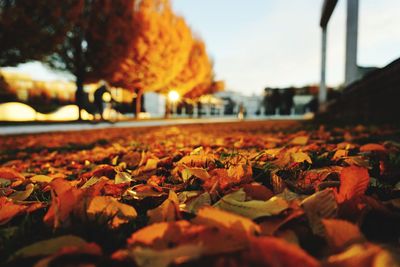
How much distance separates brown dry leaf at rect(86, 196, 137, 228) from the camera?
104cm

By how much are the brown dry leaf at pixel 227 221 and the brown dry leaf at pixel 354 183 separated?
0.41 m

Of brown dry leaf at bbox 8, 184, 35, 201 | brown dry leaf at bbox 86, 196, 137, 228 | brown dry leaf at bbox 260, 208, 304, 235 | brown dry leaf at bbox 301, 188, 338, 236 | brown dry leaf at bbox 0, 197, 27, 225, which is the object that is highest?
brown dry leaf at bbox 301, 188, 338, 236

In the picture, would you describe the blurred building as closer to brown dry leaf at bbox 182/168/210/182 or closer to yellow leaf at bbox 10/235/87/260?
brown dry leaf at bbox 182/168/210/182

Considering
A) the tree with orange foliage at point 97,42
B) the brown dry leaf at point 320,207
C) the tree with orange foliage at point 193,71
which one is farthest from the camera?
the tree with orange foliage at point 193,71

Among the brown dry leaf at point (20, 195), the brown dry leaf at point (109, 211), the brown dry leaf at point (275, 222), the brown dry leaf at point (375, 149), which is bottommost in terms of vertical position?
the brown dry leaf at point (20, 195)

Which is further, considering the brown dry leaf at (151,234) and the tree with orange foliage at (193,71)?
the tree with orange foliage at (193,71)

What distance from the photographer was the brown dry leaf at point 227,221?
2.51 feet

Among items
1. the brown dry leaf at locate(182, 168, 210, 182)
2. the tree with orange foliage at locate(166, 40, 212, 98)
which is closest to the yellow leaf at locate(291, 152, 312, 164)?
the brown dry leaf at locate(182, 168, 210, 182)

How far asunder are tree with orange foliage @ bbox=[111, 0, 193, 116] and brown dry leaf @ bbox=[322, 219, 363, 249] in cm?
2018

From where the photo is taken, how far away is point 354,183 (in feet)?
3.53

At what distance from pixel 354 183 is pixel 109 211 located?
2.60 ft

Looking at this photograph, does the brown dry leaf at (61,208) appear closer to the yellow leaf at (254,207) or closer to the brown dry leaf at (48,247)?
the brown dry leaf at (48,247)

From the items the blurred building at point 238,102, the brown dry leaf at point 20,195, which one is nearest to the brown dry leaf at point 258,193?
the brown dry leaf at point 20,195

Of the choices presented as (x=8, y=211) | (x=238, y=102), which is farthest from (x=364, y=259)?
(x=238, y=102)
